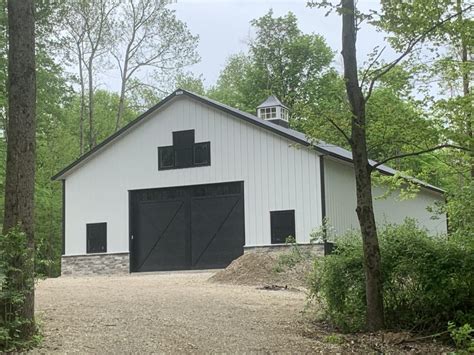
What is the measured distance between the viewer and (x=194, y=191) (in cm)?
2231

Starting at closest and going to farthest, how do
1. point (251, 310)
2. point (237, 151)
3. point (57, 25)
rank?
point (251, 310), point (237, 151), point (57, 25)

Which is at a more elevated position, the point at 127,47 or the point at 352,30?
the point at 127,47

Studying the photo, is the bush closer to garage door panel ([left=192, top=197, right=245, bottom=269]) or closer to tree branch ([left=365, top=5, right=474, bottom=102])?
tree branch ([left=365, top=5, right=474, bottom=102])

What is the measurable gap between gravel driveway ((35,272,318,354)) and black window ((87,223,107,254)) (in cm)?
1097

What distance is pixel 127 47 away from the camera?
37375 mm

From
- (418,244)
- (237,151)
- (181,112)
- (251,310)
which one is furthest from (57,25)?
(418,244)

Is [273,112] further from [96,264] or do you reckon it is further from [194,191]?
[96,264]

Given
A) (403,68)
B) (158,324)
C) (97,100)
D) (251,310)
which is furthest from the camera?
(97,100)

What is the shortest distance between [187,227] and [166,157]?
261 cm

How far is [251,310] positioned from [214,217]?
1131 cm

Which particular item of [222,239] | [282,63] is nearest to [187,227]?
[222,239]

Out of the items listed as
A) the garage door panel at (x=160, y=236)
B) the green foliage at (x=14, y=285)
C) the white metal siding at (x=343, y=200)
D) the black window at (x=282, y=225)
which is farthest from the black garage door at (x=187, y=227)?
the green foliage at (x=14, y=285)

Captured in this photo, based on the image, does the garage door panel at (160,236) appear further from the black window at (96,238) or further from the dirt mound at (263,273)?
the dirt mound at (263,273)

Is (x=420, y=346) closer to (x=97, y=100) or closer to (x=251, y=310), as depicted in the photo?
(x=251, y=310)
